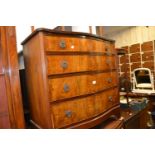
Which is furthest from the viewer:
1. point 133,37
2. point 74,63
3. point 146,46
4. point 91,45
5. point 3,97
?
point 146,46

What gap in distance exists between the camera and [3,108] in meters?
0.87

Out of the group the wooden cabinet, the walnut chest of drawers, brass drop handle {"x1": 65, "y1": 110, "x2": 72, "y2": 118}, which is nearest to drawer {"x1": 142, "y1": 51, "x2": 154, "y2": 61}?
the walnut chest of drawers

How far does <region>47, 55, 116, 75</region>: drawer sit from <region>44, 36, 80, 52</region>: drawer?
1.7 inches

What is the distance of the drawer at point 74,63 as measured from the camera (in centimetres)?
87

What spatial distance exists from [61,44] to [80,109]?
0.41 metres

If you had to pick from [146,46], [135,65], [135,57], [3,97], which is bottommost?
[3,97]

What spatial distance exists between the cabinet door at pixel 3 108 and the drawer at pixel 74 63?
0.26 meters

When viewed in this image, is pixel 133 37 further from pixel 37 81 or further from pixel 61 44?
pixel 37 81

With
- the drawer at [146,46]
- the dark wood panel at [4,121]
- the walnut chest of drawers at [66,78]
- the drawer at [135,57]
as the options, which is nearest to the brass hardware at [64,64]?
the walnut chest of drawers at [66,78]

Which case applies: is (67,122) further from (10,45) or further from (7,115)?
(10,45)

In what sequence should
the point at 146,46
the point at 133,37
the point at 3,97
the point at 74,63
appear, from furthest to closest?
the point at 146,46
the point at 133,37
the point at 74,63
the point at 3,97

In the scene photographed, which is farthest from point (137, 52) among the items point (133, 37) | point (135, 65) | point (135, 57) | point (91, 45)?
point (91, 45)
